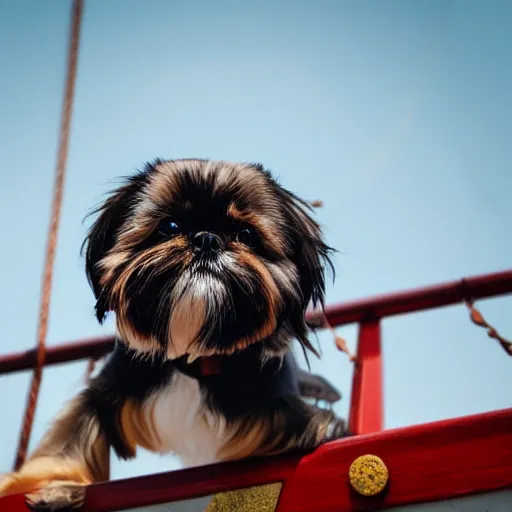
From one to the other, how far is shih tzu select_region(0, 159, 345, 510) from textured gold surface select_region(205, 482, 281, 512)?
0.35 feet

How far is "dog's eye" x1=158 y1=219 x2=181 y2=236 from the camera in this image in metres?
1.77

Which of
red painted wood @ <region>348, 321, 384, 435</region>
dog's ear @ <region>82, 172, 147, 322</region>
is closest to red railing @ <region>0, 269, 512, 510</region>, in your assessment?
red painted wood @ <region>348, 321, 384, 435</region>

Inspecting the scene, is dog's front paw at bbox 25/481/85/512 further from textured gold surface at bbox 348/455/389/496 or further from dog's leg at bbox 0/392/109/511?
textured gold surface at bbox 348/455/389/496

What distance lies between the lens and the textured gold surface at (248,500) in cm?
159

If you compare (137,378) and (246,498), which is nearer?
(246,498)

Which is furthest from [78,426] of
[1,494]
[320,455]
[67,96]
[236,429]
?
[67,96]

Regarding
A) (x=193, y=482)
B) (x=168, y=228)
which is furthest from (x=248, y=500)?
(x=168, y=228)

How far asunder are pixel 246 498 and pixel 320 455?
17 cm

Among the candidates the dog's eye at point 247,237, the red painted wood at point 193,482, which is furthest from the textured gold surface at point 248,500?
the dog's eye at point 247,237

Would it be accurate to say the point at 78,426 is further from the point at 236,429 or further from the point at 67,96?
the point at 67,96

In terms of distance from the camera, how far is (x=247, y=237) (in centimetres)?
178

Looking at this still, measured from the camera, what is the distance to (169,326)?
1725 millimetres

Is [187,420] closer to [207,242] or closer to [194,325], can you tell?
[194,325]

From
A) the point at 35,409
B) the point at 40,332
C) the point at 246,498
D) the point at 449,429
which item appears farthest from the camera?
the point at 40,332
